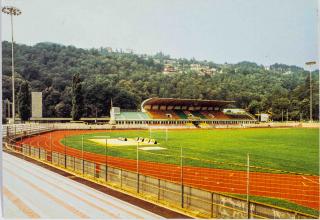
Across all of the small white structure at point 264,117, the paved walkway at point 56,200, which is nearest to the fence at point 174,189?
the paved walkway at point 56,200

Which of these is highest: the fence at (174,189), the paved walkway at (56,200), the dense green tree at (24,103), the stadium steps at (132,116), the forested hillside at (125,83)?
the forested hillside at (125,83)

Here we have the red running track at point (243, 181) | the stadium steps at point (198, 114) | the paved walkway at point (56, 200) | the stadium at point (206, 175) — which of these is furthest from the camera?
the stadium steps at point (198, 114)

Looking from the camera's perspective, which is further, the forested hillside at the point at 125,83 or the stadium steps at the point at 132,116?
the forested hillside at the point at 125,83

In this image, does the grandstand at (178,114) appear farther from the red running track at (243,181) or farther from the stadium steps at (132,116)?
the red running track at (243,181)

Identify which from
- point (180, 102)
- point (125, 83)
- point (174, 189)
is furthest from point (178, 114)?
point (174, 189)

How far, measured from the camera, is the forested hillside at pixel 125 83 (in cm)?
8594

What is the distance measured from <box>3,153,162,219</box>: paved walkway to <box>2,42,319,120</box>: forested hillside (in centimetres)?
4984

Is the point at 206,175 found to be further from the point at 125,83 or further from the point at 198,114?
the point at 125,83

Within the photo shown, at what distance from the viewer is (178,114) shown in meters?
87.0

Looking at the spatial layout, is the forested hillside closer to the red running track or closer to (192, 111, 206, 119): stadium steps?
(192, 111, 206, 119): stadium steps

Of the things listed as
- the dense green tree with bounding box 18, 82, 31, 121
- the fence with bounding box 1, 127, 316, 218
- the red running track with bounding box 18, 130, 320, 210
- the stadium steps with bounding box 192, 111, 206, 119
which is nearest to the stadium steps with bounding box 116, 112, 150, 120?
the stadium steps with bounding box 192, 111, 206, 119

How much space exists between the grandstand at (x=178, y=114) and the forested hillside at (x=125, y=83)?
41.0ft

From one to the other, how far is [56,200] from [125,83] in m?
96.8

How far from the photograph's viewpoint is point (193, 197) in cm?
1371
